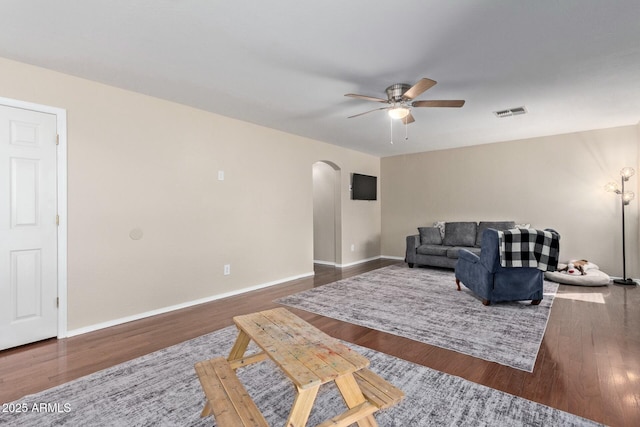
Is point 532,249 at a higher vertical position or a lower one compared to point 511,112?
lower

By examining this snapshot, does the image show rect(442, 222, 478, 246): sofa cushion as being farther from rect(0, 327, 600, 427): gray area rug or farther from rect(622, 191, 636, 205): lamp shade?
rect(0, 327, 600, 427): gray area rug

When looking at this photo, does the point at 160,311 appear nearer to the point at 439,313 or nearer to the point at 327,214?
the point at 439,313

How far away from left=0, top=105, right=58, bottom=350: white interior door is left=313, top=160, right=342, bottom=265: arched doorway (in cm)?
419

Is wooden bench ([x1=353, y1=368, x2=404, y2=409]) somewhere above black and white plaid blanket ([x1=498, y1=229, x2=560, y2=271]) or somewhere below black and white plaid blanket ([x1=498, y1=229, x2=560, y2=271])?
below

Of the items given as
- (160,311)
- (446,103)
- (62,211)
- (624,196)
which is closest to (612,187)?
(624,196)

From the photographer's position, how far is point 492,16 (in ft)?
6.45

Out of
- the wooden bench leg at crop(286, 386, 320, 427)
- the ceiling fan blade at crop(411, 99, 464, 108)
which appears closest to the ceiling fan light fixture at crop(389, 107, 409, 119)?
the ceiling fan blade at crop(411, 99, 464, 108)

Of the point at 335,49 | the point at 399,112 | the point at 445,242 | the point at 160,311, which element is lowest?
the point at 160,311

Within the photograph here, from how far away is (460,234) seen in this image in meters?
5.76

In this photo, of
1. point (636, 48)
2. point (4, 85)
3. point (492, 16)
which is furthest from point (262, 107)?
point (636, 48)

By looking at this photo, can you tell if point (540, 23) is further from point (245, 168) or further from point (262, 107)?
point (245, 168)

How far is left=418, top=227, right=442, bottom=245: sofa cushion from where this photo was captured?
232 inches

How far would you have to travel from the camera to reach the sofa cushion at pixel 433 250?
5409 millimetres

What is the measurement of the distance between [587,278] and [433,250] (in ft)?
7.06
